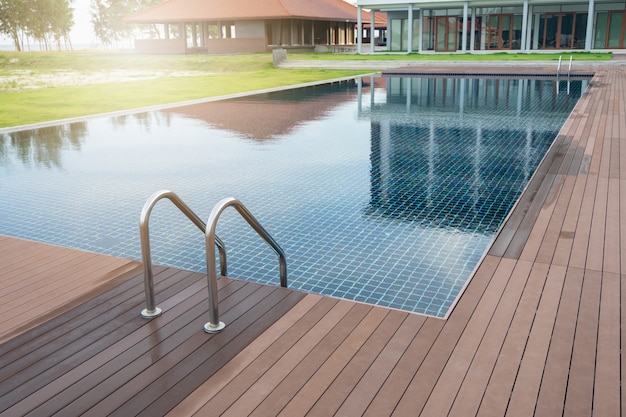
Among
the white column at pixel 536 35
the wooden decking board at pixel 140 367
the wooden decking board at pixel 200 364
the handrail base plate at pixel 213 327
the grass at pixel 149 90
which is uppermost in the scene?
the white column at pixel 536 35

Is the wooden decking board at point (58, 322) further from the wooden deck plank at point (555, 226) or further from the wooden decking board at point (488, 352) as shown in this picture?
the wooden deck plank at point (555, 226)

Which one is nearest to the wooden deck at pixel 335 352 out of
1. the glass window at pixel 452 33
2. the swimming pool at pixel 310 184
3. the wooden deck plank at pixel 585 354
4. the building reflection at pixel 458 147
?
the wooden deck plank at pixel 585 354

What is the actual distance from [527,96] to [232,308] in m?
16.0

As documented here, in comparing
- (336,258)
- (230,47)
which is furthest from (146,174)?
(230,47)

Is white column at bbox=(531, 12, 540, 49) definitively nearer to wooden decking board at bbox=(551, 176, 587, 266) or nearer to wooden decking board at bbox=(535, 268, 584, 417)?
wooden decking board at bbox=(551, 176, 587, 266)

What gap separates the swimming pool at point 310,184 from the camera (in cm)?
546

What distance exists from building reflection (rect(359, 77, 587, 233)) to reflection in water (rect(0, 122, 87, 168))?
563 cm

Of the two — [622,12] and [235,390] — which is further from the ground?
[622,12]

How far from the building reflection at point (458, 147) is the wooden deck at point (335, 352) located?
7.06 feet

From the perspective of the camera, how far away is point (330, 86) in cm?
2234

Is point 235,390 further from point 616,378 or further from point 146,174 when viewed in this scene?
point 146,174

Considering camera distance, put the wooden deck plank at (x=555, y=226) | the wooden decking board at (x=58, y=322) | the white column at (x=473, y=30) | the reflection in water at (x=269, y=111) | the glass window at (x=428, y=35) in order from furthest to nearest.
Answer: the glass window at (x=428, y=35) < the white column at (x=473, y=30) < the reflection in water at (x=269, y=111) < the wooden deck plank at (x=555, y=226) < the wooden decking board at (x=58, y=322)

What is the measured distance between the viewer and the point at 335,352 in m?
3.47

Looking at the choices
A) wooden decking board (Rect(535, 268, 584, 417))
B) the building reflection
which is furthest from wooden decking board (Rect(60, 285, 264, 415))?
the building reflection
